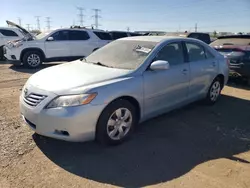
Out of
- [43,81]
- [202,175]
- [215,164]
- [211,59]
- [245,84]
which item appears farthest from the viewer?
[245,84]

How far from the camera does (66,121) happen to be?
3.27m

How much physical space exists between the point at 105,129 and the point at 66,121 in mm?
560

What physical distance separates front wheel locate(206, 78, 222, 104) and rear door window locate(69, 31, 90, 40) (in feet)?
25.0

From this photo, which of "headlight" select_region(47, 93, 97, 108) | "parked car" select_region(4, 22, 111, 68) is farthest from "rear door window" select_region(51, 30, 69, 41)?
"headlight" select_region(47, 93, 97, 108)

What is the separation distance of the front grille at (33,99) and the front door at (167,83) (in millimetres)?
1506

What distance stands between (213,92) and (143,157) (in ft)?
9.88

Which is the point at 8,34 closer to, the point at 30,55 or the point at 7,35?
the point at 7,35

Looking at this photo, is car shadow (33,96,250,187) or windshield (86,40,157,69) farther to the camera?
windshield (86,40,157,69)

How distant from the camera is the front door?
409cm

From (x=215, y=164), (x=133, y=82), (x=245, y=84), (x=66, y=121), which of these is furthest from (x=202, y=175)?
(x=245, y=84)

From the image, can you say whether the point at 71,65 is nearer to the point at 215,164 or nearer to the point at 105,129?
the point at 105,129

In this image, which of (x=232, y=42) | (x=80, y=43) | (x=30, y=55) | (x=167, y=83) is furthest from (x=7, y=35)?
(x=167, y=83)

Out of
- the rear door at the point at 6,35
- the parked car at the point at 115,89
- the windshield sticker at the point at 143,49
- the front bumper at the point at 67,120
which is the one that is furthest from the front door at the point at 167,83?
the rear door at the point at 6,35

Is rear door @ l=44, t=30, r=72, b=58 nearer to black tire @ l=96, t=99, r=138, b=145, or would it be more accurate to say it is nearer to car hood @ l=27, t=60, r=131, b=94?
car hood @ l=27, t=60, r=131, b=94
